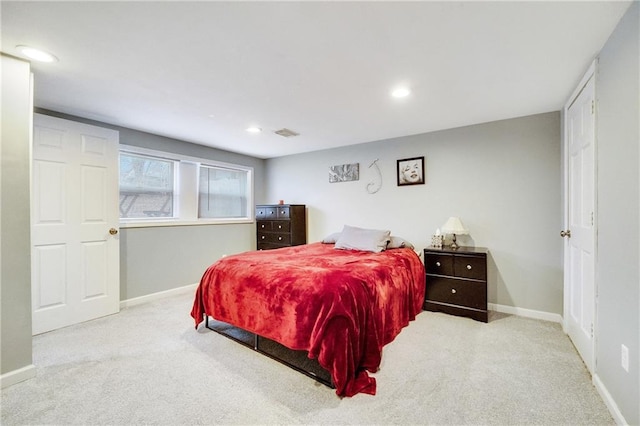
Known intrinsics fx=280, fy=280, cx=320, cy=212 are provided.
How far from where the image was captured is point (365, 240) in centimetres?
339

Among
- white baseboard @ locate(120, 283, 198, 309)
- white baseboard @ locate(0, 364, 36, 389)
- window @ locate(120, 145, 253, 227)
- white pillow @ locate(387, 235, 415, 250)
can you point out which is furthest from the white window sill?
white pillow @ locate(387, 235, 415, 250)

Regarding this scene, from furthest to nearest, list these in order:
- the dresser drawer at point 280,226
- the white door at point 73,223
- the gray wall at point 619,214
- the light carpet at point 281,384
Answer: the dresser drawer at point 280,226 < the white door at point 73,223 < the light carpet at point 281,384 < the gray wall at point 619,214

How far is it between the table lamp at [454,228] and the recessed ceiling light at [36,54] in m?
3.75

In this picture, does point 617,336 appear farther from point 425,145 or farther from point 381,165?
point 381,165

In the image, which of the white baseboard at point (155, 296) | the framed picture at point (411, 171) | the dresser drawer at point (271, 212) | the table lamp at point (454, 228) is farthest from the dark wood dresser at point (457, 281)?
the white baseboard at point (155, 296)

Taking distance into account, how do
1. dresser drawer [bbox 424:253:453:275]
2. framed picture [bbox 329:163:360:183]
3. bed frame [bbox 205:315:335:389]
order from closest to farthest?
1. bed frame [bbox 205:315:335:389]
2. dresser drawer [bbox 424:253:453:275]
3. framed picture [bbox 329:163:360:183]

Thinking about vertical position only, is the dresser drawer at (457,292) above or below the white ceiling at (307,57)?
below

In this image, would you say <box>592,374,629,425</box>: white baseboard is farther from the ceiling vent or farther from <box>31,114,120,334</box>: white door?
<box>31,114,120,334</box>: white door

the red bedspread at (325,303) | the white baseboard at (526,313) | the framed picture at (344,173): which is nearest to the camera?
the red bedspread at (325,303)

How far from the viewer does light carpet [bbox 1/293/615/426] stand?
1.56 metres

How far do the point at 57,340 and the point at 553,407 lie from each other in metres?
3.79

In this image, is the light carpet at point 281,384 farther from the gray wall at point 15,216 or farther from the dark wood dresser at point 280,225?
the dark wood dresser at point 280,225

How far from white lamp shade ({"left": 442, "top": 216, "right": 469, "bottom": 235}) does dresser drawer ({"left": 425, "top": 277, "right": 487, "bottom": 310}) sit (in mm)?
537

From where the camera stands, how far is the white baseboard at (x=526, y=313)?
2905 millimetres
